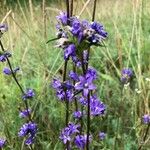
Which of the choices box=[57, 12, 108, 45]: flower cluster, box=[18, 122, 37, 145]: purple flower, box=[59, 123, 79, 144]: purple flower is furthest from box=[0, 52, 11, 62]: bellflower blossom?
box=[57, 12, 108, 45]: flower cluster

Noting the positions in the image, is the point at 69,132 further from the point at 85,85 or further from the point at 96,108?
the point at 85,85

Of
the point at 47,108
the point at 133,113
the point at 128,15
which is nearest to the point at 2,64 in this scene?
the point at 47,108

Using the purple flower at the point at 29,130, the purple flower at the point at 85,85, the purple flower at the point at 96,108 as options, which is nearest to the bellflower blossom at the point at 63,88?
the purple flower at the point at 96,108

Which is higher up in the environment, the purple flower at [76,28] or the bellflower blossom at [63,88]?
the purple flower at [76,28]

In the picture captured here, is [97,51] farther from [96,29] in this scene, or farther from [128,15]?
[96,29]

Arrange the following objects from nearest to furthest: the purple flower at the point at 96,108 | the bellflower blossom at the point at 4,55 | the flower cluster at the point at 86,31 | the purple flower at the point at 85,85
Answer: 1. the flower cluster at the point at 86,31
2. the purple flower at the point at 85,85
3. the purple flower at the point at 96,108
4. the bellflower blossom at the point at 4,55

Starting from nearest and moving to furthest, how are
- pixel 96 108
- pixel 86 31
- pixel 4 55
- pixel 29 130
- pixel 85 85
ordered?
pixel 86 31
pixel 85 85
pixel 96 108
pixel 29 130
pixel 4 55

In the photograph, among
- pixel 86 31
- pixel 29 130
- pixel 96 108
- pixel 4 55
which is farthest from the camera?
pixel 4 55

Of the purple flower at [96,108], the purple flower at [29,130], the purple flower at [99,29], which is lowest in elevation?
the purple flower at [29,130]

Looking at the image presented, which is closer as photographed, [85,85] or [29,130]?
[85,85]

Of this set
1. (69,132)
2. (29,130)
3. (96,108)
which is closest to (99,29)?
(96,108)

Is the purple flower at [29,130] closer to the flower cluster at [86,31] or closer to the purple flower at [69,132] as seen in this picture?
the purple flower at [69,132]

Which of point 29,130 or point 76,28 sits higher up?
point 76,28
